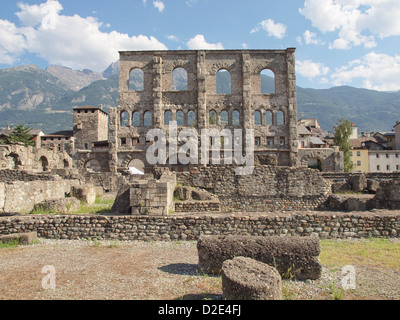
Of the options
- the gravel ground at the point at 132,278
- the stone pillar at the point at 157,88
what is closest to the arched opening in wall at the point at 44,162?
the stone pillar at the point at 157,88

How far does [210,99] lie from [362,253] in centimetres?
2904

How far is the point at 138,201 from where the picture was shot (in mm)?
8977

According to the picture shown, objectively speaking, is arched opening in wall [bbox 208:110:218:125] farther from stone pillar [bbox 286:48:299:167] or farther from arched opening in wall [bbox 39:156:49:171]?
arched opening in wall [bbox 39:156:49:171]

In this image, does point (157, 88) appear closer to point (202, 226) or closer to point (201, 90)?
point (201, 90)

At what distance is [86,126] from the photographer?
55594 mm

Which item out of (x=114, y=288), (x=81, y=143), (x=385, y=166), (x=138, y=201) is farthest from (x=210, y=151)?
(x=385, y=166)

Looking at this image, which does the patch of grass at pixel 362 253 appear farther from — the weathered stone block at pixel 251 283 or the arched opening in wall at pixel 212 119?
the arched opening in wall at pixel 212 119

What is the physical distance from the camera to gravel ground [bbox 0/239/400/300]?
448cm

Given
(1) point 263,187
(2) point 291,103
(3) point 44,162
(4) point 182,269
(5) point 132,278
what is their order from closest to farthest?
(5) point 132,278
(4) point 182,269
(1) point 263,187
(2) point 291,103
(3) point 44,162

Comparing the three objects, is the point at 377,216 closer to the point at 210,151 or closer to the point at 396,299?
the point at 396,299

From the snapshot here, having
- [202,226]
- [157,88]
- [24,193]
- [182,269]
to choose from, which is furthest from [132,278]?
[157,88]

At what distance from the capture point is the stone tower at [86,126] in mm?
54938

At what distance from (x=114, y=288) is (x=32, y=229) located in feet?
17.0

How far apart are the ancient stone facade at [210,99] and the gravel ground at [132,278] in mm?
26833
